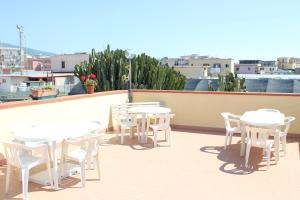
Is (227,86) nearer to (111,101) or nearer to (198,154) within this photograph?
(111,101)

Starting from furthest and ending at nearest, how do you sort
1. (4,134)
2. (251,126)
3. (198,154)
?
1. (198,154)
2. (251,126)
3. (4,134)

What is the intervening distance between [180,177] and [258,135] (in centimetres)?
155

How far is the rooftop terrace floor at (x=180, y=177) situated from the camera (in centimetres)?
414

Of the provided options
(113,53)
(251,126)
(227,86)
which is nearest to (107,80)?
(113,53)

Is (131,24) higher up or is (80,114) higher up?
(131,24)

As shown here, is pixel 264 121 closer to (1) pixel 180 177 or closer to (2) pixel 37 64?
(1) pixel 180 177

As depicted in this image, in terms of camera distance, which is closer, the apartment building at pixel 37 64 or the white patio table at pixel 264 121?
the white patio table at pixel 264 121

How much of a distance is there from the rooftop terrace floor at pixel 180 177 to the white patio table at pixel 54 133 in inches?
22.5

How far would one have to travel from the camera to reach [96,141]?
449 centimetres

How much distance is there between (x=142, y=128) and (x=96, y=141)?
7.88 feet

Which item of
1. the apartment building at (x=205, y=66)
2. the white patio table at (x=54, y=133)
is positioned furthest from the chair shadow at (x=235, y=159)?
the apartment building at (x=205, y=66)

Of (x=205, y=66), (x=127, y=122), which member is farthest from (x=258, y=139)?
(x=205, y=66)

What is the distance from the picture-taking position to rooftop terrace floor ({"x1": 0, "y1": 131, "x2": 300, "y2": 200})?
4.14 m

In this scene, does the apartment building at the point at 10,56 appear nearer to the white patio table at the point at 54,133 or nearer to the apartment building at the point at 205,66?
the apartment building at the point at 205,66
